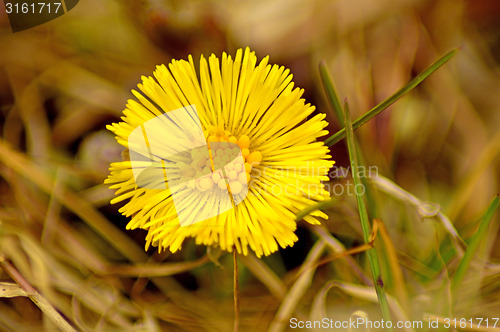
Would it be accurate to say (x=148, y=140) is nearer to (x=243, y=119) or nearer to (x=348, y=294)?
(x=243, y=119)

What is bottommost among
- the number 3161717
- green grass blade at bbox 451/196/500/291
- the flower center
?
green grass blade at bbox 451/196/500/291

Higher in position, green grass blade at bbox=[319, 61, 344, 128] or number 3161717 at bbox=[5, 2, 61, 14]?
number 3161717 at bbox=[5, 2, 61, 14]

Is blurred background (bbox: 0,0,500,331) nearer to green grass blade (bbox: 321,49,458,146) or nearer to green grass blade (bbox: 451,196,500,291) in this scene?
green grass blade (bbox: 451,196,500,291)

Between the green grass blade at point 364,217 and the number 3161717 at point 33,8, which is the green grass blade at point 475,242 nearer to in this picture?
the green grass blade at point 364,217

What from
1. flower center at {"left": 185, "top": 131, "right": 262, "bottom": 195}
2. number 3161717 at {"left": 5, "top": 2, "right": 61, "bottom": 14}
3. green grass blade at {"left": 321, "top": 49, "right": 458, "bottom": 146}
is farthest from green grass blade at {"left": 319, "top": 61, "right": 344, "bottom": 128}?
number 3161717 at {"left": 5, "top": 2, "right": 61, "bottom": 14}

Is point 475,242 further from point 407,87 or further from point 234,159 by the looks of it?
point 234,159

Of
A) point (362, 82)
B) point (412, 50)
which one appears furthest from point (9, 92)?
point (412, 50)

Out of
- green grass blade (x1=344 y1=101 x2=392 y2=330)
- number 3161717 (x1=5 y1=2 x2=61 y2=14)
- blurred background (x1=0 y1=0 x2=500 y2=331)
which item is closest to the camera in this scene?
green grass blade (x1=344 y1=101 x2=392 y2=330)

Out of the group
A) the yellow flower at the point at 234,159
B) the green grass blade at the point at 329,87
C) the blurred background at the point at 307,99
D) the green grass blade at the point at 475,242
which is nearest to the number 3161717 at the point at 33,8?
the blurred background at the point at 307,99
